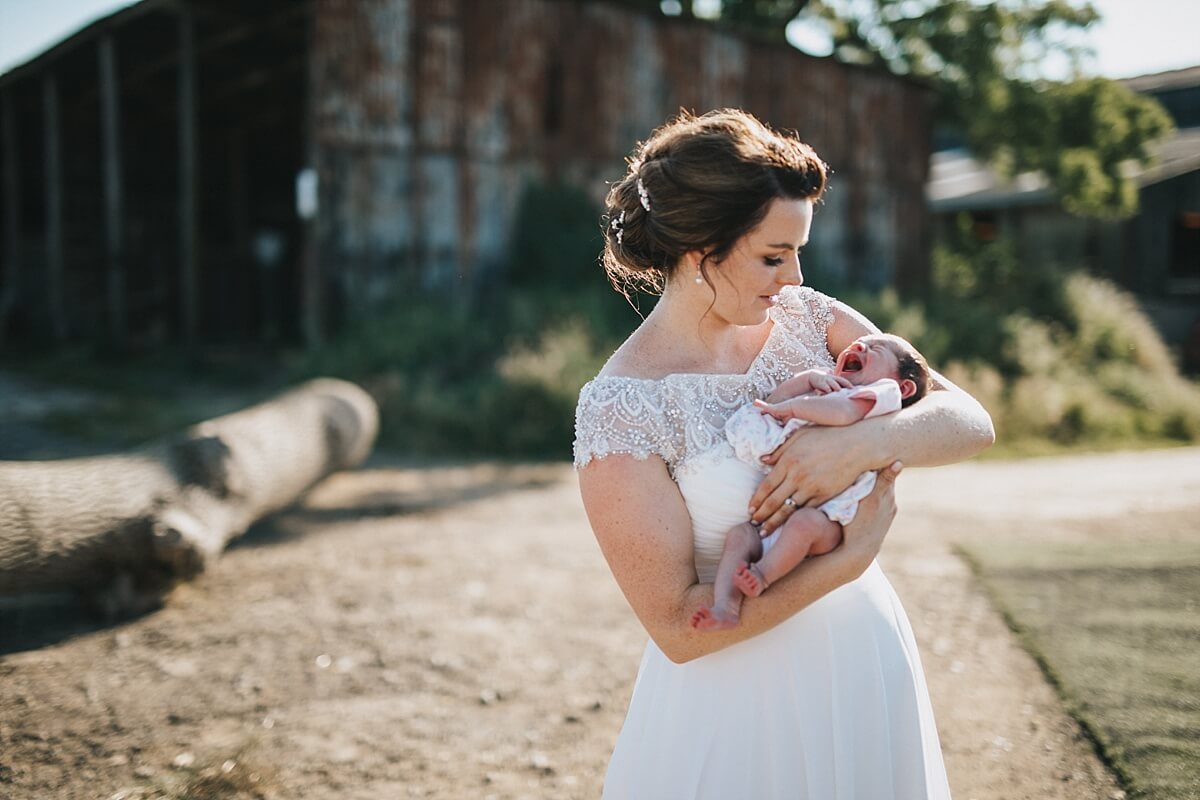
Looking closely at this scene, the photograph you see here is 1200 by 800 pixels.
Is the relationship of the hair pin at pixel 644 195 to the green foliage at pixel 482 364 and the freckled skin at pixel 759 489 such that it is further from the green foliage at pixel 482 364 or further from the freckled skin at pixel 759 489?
the green foliage at pixel 482 364

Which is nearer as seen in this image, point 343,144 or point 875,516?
point 875,516

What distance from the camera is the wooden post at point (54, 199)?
13.0 meters

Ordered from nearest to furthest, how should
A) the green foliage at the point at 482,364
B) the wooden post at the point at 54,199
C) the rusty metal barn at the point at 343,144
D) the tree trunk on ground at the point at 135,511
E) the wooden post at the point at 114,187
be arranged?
the tree trunk on ground at the point at 135,511, the green foliage at the point at 482,364, the rusty metal barn at the point at 343,144, the wooden post at the point at 114,187, the wooden post at the point at 54,199

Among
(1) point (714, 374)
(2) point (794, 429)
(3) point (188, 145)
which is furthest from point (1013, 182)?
(2) point (794, 429)

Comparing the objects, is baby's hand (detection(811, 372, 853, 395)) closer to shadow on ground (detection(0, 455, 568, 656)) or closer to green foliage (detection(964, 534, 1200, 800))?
green foliage (detection(964, 534, 1200, 800))

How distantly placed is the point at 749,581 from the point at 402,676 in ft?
8.90

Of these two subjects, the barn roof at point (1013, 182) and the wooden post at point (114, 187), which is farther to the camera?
the barn roof at point (1013, 182)

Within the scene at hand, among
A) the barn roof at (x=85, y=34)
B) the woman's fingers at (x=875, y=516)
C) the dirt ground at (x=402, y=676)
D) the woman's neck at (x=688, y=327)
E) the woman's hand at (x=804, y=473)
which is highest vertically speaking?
the barn roof at (x=85, y=34)

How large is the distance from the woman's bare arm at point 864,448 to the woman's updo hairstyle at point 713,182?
17.5 inches

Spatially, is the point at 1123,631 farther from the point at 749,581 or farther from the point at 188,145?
the point at 188,145

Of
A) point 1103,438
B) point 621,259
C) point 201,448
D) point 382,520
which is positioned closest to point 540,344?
point 382,520

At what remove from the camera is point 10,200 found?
15148 mm

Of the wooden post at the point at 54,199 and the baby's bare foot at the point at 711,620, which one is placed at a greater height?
the wooden post at the point at 54,199

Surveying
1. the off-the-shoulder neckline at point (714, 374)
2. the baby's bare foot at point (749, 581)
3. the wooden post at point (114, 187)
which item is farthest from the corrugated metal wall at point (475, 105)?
the baby's bare foot at point (749, 581)
